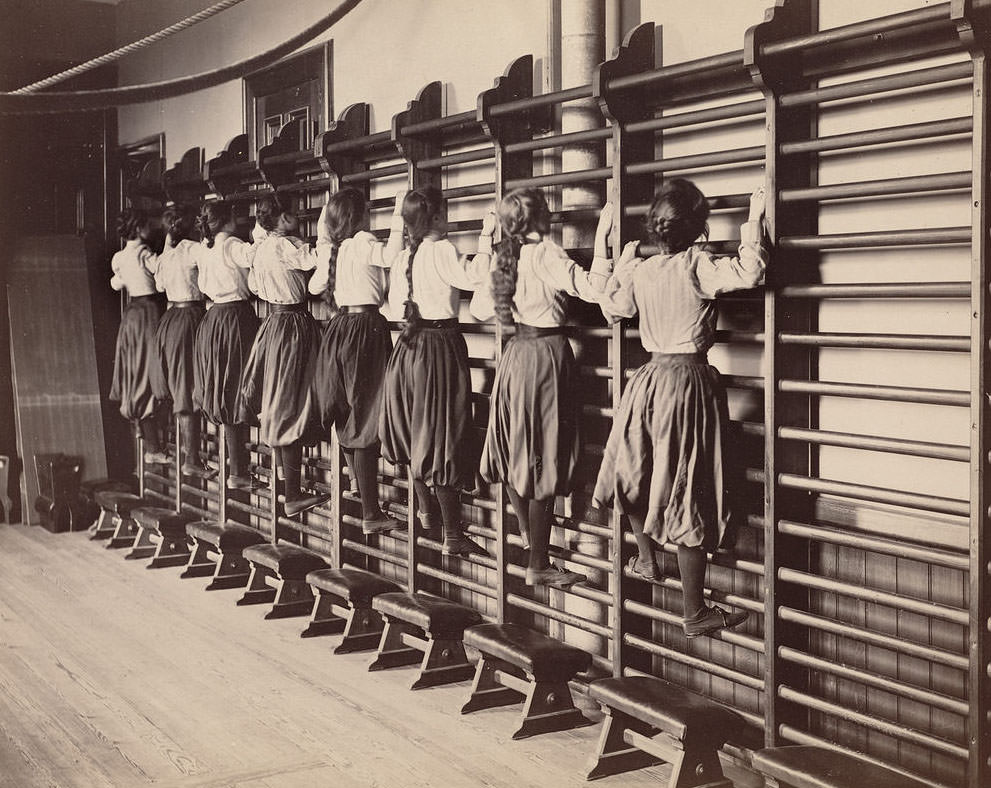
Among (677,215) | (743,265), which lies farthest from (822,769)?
(677,215)

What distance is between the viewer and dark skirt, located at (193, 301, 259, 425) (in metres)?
6.34

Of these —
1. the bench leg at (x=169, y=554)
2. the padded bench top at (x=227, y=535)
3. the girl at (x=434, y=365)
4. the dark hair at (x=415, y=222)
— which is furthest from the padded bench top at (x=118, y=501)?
the dark hair at (x=415, y=222)

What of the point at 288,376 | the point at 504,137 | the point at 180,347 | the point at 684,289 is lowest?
the point at 288,376

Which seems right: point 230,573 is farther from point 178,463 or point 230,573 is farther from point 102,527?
point 102,527

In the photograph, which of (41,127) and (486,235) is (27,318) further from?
(486,235)

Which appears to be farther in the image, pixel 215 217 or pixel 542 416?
pixel 215 217

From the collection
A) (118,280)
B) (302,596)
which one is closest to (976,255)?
(302,596)

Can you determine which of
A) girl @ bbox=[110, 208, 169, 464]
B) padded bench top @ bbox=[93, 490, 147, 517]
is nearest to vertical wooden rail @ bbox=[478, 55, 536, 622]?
girl @ bbox=[110, 208, 169, 464]

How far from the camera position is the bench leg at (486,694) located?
442 centimetres

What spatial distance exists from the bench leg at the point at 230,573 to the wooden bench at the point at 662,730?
311 centimetres

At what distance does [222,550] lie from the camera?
21.2 feet

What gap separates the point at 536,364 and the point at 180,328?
3.34 meters

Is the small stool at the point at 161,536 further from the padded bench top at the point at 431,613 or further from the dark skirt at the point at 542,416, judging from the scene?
the dark skirt at the point at 542,416

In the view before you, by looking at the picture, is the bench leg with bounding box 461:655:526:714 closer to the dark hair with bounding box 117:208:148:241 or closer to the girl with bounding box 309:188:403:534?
the girl with bounding box 309:188:403:534
